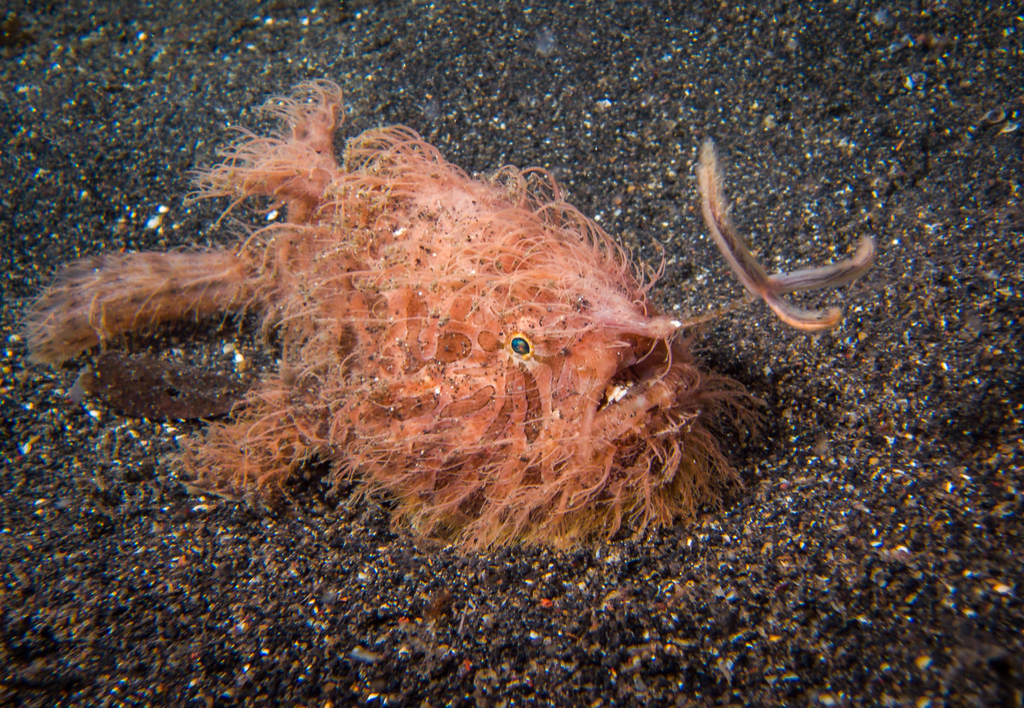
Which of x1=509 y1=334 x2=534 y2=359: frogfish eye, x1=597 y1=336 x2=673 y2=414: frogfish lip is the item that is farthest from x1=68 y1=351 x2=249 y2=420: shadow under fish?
x1=597 y1=336 x2=673 y2=414: frogfish lip

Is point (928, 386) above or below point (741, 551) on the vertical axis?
above

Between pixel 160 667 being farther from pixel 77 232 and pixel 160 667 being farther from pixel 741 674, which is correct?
pixel 77 232

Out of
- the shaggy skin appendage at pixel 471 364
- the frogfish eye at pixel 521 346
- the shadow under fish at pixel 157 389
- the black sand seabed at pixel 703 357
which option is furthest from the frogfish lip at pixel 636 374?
the shadow under fish at pixel 157 389

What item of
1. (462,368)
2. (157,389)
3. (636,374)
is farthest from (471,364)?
(157,389)

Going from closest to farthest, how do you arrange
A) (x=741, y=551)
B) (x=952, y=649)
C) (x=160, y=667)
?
(x=952, y=649), (x=160, y=667), (x=741, y=551)

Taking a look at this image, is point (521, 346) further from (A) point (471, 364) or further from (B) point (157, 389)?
(B) point (157, 389)

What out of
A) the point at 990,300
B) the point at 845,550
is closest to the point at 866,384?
the point at 990,300
